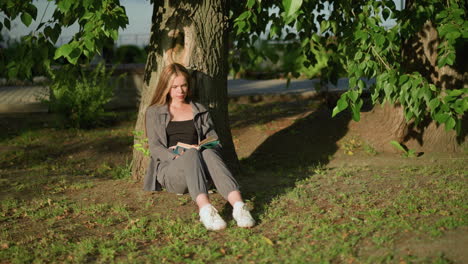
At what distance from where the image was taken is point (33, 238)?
15.5 feet

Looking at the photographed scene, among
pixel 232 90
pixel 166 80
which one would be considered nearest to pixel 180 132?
pixel 166 80

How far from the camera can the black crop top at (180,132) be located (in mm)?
5703

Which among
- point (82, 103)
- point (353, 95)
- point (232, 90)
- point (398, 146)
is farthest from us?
point (232, 90)

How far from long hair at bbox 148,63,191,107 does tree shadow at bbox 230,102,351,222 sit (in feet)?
4.04

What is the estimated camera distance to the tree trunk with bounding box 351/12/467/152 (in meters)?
7.27

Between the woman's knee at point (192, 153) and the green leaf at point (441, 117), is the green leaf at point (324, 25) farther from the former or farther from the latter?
the woman's knee at point (192, 153)

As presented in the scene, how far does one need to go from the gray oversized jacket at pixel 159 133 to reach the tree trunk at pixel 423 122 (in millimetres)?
2729

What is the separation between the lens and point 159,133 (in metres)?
5.63

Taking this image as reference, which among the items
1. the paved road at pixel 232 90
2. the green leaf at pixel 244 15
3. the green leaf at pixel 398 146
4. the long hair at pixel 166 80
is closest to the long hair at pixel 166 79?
the long hair at pixel 166 80

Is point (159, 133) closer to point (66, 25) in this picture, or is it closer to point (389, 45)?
point (66, 25)

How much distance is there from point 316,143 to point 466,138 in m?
1.85

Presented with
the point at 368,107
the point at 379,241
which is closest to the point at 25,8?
the point at 379,241

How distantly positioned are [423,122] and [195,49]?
3.08m

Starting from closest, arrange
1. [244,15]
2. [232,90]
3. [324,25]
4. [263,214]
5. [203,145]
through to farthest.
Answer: [263,214] → [203,145] → [244,15] → [324,25] → [232,90]
